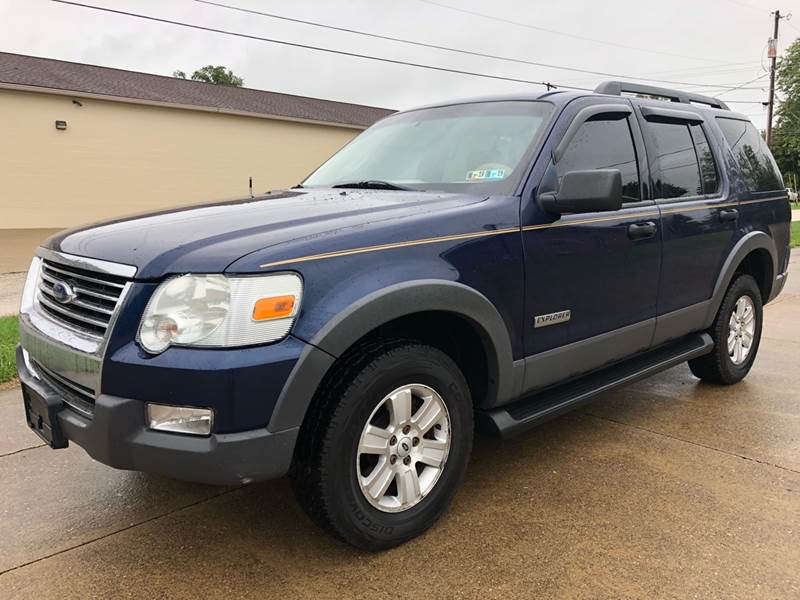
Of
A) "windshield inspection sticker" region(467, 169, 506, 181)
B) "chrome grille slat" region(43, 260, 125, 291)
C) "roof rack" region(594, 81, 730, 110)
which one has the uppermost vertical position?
"roof rack" region(594, 81, 730, 110)

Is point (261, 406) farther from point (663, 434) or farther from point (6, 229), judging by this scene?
point (6, 229)

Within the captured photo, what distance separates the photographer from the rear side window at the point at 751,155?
15.4ft

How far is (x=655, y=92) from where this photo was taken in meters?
4.38

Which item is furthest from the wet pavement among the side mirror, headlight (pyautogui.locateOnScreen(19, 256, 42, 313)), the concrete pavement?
the concrete pavement

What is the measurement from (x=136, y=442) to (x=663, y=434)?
10.0ft

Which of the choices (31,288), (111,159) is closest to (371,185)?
(31,288)

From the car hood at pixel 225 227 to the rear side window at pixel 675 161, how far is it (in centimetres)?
156

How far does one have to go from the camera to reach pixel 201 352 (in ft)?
7.03

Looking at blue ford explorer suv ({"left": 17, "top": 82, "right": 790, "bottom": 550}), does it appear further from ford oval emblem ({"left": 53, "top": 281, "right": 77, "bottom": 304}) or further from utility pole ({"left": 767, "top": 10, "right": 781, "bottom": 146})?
utility pole ({"left": 767, "top": 10, "right": 781, "bottom": 146})

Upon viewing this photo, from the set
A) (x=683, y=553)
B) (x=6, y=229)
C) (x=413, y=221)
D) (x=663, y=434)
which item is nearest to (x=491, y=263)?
(x=413, y=221)

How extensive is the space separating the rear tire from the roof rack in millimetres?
1329

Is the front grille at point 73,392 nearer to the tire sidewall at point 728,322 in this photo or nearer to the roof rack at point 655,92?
the roof rack at point 655,92

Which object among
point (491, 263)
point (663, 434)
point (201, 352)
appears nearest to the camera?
point (201, 352)

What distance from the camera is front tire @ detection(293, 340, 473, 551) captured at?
240cm
